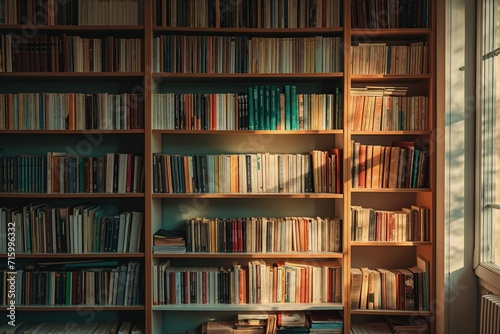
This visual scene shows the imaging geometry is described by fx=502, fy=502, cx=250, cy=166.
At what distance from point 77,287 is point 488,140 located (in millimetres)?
2682

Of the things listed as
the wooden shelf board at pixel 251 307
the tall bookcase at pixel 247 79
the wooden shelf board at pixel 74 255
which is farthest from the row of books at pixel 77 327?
the wooden shelf board at pixel 74 255

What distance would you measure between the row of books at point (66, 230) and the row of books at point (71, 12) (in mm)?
1191

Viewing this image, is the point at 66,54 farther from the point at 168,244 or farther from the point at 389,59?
the point at 389,59

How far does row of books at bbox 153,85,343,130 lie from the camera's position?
3207 mm

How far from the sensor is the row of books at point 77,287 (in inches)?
127

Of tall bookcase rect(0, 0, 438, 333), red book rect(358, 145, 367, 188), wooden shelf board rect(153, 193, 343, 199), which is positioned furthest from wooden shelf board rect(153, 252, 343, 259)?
red book rect(358, 145, 367, 188)

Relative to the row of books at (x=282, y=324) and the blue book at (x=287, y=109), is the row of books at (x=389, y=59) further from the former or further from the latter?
the row of books at (x=282, y=324)

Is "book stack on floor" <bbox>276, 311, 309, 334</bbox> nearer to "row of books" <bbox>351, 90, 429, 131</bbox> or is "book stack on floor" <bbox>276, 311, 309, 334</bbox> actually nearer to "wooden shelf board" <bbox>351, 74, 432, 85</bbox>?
"row of books" <bbox>351, 90, 429, 131</bbox>

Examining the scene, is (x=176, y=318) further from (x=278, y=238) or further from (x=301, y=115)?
(x=301, y=115)

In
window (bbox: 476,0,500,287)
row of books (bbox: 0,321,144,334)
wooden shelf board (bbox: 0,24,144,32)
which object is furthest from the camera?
row of books (bbox: 0,321,144,334)

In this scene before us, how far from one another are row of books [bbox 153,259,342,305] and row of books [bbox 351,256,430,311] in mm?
127

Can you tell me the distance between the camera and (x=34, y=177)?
3.20 metres

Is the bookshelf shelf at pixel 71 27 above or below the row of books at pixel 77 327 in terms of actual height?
above

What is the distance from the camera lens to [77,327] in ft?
10.9
